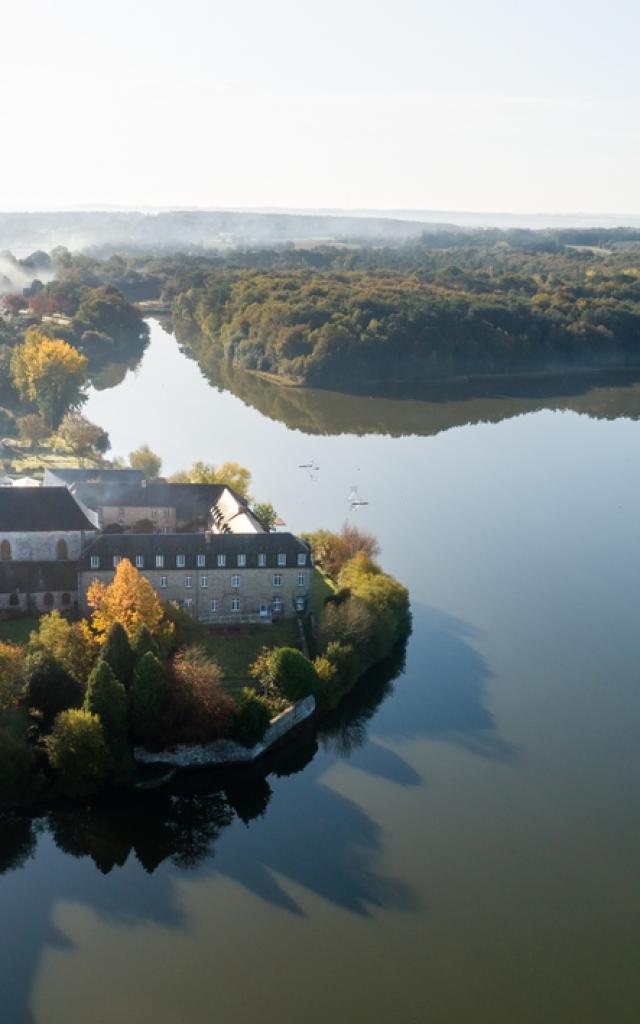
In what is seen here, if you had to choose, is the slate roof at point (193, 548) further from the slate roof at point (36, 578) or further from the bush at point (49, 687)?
the bush at point (49, 687)

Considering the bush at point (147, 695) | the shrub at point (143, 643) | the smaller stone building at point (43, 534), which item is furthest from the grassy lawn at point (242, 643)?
A: the smaller stone building at point (43, 534)

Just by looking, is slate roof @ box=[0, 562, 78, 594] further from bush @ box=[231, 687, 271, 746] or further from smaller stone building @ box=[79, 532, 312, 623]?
bush @ box=[231, 687, 271, 746]

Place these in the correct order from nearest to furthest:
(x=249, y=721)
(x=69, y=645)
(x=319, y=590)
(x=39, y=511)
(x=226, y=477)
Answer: (x=249, y=721), (x=69, y=645), (x=39, y=511), (x=319, y=590), (x=226, y=477)

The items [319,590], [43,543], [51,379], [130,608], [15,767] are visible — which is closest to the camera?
[15,767]

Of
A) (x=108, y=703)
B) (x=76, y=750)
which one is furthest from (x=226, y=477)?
(x=76, y=750)

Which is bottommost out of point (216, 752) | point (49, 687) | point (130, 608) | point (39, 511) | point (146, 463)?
point (216, 752)

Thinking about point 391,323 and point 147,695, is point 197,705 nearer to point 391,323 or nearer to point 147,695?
point 147,695
